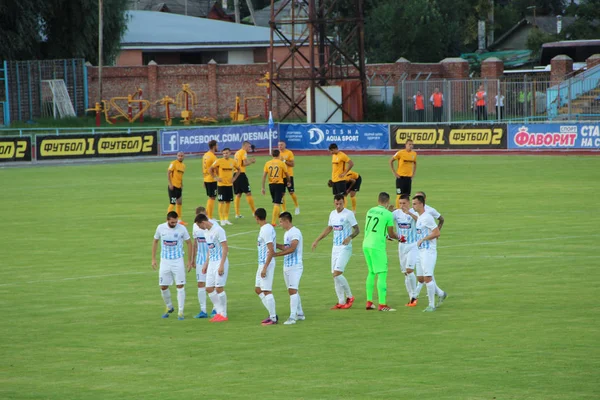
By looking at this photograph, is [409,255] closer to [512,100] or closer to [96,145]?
[96,145]

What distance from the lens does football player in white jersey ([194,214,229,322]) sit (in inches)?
629

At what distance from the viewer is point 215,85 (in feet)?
235

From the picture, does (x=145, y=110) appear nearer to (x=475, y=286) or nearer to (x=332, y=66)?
(x=332, y=66)

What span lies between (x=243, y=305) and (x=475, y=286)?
15.0ft

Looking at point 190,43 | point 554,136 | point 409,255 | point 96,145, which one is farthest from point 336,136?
point 409,255

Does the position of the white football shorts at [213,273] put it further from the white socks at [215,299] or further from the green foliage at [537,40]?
the green foliage at [537,40]

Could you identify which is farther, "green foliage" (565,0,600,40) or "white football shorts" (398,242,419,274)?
"green foliage" (565,0,600,40)

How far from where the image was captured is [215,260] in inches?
640

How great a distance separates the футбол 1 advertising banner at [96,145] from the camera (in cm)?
5069

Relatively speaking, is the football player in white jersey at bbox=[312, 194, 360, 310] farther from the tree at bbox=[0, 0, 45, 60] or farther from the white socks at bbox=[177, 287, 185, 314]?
the tree at bbox=[0, 0, 45, 60]

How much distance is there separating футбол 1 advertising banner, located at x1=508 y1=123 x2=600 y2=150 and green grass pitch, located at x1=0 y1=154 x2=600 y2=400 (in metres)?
16.9

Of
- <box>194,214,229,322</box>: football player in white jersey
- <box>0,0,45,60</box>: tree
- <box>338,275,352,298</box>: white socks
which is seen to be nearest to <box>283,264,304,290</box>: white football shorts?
<box>194,214,229,322</box>: football player in white jersey

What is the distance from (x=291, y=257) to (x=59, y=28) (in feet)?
187

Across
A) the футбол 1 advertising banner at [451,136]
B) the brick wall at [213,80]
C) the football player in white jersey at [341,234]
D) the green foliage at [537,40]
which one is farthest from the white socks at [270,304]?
the green foliage at [537,40]
